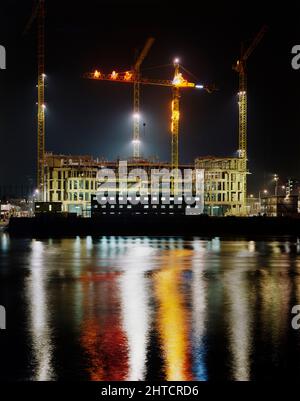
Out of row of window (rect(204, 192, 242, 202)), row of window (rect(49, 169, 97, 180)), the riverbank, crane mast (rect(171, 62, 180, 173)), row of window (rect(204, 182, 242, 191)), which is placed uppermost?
crane mast (rect(171, 62, 180, 173))

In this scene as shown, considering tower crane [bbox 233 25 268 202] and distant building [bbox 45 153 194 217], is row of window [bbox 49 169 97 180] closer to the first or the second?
distant building [bbox 45 153 194 217]

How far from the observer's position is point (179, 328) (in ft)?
34.9

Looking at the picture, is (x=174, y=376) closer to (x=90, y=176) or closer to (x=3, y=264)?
(x=3, y=264)

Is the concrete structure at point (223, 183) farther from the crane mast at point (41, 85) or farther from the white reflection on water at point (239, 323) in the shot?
the white reflection on water at point (239, 323)

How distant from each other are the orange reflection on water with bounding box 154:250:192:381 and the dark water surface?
0.06 feet

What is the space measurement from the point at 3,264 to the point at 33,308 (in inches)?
430

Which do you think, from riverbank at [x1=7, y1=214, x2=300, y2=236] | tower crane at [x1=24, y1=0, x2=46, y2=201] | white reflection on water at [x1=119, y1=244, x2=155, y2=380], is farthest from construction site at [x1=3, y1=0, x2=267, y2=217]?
white reflection on water at [x1=119, y1=244, x2=155, y2=380]

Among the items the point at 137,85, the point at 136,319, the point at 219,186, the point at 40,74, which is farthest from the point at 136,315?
the point at 219,186

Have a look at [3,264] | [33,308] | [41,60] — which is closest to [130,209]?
[41,60]

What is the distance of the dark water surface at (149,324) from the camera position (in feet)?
26.6

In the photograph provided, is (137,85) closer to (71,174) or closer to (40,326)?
(71,174)

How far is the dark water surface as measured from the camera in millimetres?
8094

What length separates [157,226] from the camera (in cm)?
5775

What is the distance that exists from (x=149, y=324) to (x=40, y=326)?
2118mm
